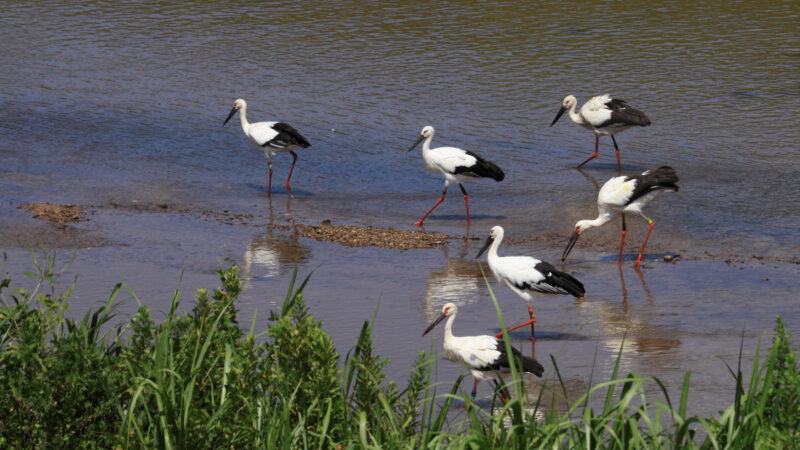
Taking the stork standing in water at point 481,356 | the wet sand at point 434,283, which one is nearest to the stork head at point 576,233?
the wet sand at point 434,283

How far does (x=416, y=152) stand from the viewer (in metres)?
17.2

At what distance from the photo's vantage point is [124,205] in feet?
45.3

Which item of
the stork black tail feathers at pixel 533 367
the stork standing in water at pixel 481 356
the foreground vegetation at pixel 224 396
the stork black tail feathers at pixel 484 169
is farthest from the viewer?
the stork black tail feathers at pixel 484 169

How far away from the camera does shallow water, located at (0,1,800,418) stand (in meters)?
10.0

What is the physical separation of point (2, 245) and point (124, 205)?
2.52 metres

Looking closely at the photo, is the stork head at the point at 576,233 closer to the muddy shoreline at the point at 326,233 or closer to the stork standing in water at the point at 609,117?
the muddy shoreline at the point at 326,233

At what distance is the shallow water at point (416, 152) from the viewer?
1000 centimetres

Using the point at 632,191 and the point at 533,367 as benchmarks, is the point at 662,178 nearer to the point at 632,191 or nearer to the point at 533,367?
the point at 632,191

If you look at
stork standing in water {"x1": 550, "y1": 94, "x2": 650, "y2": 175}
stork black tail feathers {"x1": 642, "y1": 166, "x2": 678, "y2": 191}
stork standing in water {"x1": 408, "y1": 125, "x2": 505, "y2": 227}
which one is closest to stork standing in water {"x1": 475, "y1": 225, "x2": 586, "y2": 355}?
stork black tail feathers {"x1": 642, "y1": 166, "x2": 678, "y2": 191}

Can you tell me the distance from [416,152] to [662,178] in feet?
18.8

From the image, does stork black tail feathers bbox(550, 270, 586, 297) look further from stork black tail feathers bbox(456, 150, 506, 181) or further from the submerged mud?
stork black tail feathers bbox(456, 150, 506, 181)

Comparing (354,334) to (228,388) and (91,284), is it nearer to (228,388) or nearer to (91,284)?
(91,284)

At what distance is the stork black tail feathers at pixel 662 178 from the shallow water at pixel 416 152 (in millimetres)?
799

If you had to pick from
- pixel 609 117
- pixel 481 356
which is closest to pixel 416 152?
pixel 609 117
